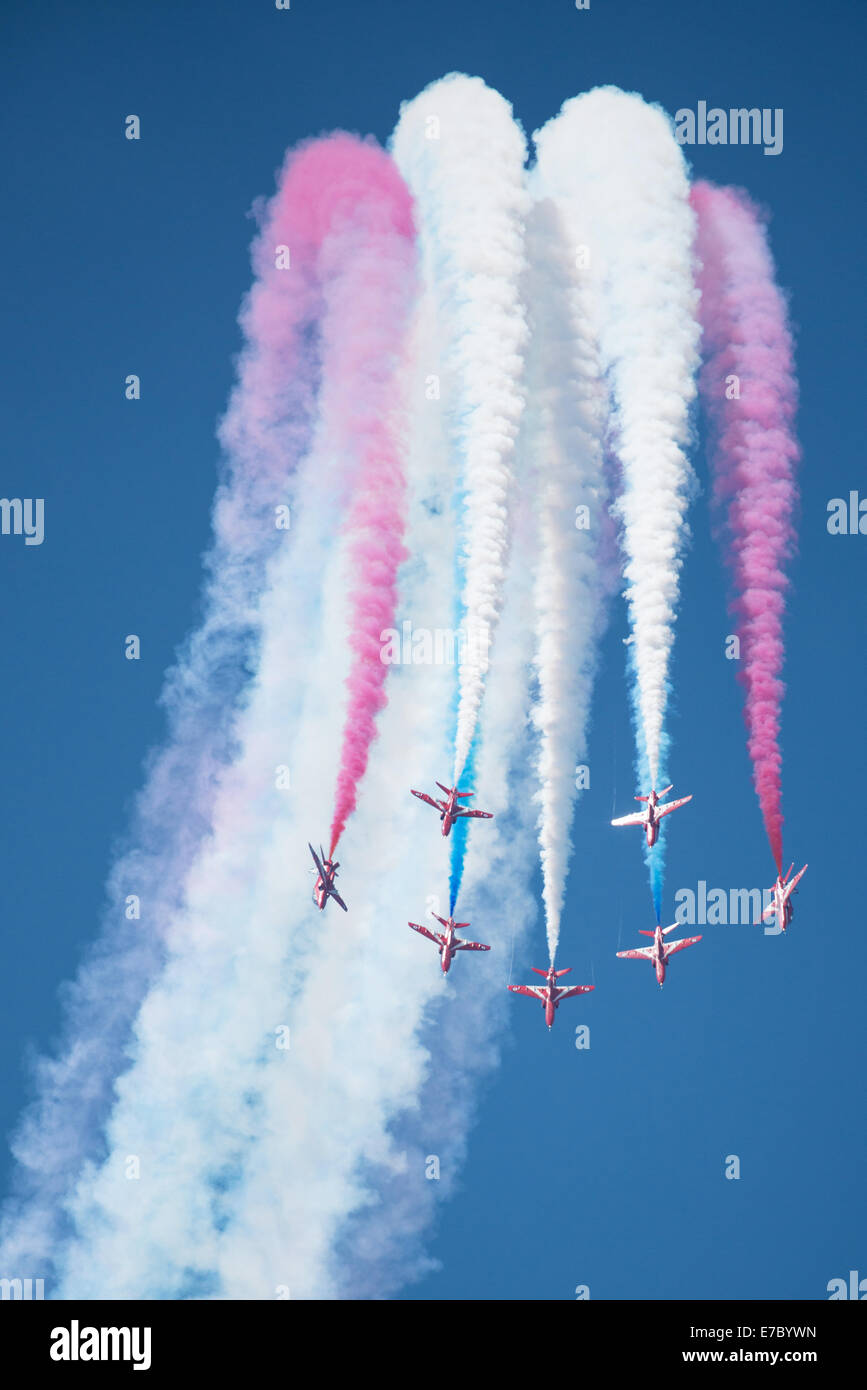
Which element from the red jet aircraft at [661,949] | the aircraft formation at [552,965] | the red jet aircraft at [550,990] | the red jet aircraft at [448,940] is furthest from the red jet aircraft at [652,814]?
the red jet aircraft at [448,940]

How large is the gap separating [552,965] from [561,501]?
32.5ft

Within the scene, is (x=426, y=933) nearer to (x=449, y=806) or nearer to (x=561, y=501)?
(x=449, y=806)

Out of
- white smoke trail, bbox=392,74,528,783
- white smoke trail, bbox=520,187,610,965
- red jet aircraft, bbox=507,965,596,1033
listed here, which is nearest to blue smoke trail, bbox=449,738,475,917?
white smoke trail, bbox=520,187,610,965

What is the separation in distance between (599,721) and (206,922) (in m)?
9.66

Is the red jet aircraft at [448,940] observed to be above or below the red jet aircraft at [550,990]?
above

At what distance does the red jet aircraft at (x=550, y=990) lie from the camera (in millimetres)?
38188

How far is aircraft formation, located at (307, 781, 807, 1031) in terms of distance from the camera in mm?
36406

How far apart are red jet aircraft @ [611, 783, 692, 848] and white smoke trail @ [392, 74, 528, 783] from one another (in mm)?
3920

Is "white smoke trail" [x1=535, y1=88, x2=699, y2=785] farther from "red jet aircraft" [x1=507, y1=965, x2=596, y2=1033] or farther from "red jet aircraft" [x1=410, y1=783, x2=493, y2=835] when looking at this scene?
"red jet aircraft" [x1=507, y1=965, x2=596, y2=1033]

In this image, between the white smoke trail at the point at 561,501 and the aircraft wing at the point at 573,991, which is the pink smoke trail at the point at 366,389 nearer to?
the white smoke trail at the point at 561,501

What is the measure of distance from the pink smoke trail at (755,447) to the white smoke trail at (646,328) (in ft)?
3.84

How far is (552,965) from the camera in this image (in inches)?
1502

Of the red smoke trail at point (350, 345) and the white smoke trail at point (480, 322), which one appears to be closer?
the white smoke trail at point (480, 322)

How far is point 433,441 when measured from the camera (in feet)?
122
